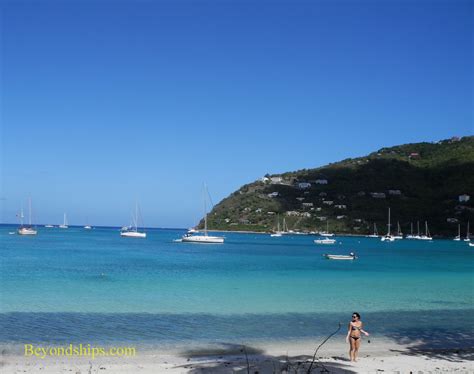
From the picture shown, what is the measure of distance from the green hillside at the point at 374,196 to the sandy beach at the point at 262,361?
130952 millimetres

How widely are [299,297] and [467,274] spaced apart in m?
25.2

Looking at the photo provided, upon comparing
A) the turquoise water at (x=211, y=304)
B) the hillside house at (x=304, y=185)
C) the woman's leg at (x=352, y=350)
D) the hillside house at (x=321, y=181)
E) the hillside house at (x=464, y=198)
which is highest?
the hillside house at (x=321, y=181)

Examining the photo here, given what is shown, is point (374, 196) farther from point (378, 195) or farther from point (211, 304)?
point (211, 304)

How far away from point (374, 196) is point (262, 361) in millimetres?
148637

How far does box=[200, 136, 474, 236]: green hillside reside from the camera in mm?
145000

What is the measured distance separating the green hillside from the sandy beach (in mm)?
130952

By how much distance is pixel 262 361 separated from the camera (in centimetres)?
1430

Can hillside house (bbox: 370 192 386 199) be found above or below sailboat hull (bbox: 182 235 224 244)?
above

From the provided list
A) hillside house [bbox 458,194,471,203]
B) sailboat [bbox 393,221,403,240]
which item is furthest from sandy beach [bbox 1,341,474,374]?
hillside house [bbox 458,194,471,203]

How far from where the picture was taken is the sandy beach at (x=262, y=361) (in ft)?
43.1

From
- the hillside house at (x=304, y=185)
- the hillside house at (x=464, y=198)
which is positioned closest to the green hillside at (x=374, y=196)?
the hillside house at (x=304, y=185)

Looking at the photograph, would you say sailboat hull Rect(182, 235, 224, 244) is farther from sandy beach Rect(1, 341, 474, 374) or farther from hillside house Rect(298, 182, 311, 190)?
sandy beach Rect(1, 341, 474, 374)

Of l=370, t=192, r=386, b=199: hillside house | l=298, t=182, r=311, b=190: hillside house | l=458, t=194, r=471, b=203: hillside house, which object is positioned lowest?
l=458, t=194, r=471, b=203: hillside house

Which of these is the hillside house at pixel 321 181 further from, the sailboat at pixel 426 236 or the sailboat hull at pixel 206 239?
the sailboat hull at pixel 206 239
